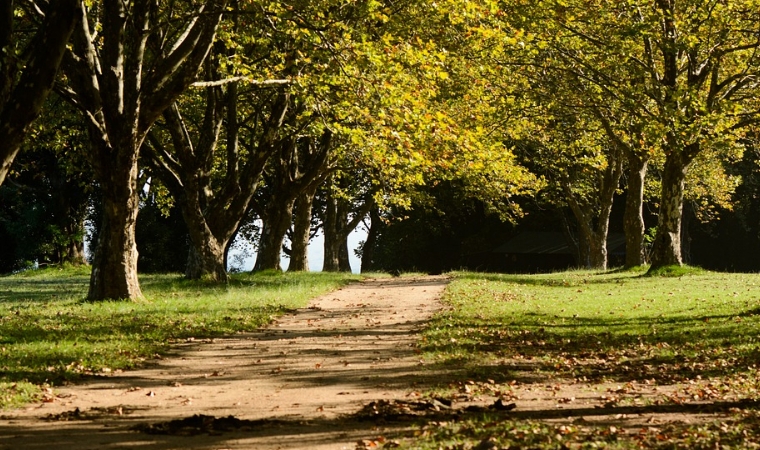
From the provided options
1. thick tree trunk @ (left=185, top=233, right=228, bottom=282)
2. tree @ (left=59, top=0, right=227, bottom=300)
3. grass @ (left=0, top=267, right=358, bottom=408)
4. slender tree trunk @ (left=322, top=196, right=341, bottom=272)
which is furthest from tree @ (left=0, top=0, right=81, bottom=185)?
slender tree trunk @ (left=322, top=196, right=341, bottom=272)

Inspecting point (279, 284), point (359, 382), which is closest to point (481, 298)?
point (279, 284)

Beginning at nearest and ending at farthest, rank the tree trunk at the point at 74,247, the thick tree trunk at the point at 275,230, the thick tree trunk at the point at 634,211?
1. the thick tree trunk at the point at 275,230
2. the thick tree trunk at the point at 634,211
3. the tree trunk at the point at 74,247

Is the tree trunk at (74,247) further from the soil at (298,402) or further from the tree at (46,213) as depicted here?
the soil at (298,402)

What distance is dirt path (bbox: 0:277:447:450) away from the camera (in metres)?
8.30

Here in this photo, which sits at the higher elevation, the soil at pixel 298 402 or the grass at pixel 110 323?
the grass at pixel 110 323

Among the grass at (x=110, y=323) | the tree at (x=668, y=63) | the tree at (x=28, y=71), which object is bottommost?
the grass at (x=110, y=323)

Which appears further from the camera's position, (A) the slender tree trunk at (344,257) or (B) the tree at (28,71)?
(A) the slender tree trunk at (344,257)

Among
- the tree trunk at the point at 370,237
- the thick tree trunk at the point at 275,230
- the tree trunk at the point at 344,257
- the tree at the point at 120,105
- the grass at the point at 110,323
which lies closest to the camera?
the grass at the point at 110,323

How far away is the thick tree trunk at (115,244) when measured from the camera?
68.1 feet

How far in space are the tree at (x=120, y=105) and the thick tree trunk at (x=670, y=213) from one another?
18424 millimetres

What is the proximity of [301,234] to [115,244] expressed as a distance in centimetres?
2026

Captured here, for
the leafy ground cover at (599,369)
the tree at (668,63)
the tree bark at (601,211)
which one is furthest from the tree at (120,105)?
the tree bark at (601,211)

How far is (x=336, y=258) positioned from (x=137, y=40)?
30.4m

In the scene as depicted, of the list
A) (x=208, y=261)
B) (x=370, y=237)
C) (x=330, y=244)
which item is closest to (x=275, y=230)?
(x=208, y=261)
